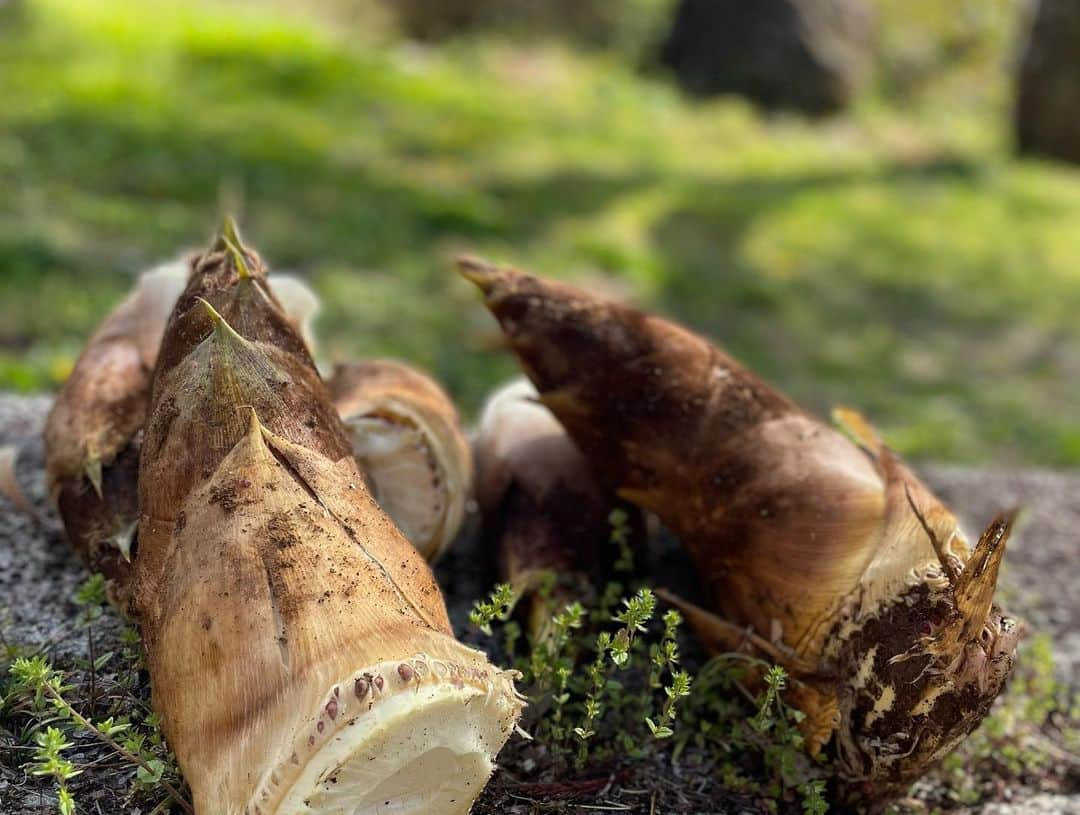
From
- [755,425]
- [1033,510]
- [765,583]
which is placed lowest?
[1033,510]

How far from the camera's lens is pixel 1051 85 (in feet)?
31.3

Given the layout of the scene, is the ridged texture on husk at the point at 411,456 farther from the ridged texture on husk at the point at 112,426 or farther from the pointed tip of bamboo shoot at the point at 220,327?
the pointed tip of bamboo shoot at the point at 220,327

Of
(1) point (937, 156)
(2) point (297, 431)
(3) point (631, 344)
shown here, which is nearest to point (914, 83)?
(1) point (937, 156)

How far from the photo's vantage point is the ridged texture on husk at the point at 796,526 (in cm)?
189

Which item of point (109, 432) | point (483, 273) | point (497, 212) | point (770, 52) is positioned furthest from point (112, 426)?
point (770, 52)

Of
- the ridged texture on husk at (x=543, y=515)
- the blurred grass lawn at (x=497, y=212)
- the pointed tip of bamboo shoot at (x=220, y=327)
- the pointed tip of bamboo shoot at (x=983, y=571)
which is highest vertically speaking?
the pointed tip of bamboo shoot at (x=220, y=327)

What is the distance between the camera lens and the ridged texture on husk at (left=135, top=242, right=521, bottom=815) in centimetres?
146

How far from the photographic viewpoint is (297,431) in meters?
1.80

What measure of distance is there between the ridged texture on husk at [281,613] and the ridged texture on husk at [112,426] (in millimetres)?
380

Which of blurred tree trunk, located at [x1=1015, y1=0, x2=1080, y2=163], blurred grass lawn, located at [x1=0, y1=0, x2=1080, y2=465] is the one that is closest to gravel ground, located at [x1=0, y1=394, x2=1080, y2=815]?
blurred grass lawn, located at [x1=0, y1=0, x2=1080, y2=465]

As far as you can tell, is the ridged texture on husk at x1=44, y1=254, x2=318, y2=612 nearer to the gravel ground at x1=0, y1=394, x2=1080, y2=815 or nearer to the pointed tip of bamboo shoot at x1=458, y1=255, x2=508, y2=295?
the gravel ground at x1=0, y1=394, x2=1080, y2=815

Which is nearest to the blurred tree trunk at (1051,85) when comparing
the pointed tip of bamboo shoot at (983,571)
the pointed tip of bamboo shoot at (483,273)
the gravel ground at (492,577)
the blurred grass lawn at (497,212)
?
the blurred grass lawn at (497,212)

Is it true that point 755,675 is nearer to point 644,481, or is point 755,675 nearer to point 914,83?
point 644,481

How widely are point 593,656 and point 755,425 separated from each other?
593 mm
